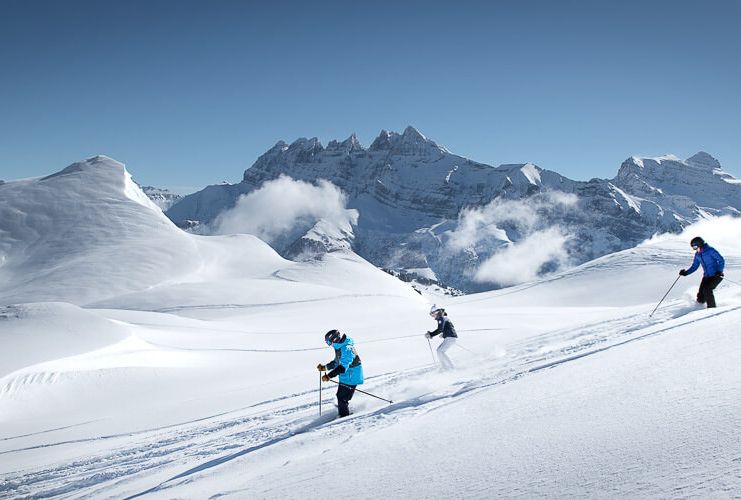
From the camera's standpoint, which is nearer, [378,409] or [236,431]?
[378,409]

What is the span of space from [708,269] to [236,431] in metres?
13.1

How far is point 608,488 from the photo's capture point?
386 cm

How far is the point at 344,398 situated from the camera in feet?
33.0

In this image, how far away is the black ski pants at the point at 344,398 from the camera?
9.90 metres

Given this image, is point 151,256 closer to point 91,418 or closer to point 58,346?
point 58,346

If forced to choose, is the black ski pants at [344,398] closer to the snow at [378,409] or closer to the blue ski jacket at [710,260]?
the snow at [378,409]

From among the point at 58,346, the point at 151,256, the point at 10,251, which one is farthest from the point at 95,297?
the point at 58,346

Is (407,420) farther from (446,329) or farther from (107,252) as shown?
(107,252)

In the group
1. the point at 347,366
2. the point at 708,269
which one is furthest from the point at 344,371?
the point at 708,269

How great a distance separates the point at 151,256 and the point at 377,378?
2470 inches

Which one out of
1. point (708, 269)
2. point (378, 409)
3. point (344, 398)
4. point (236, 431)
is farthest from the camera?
point (708, 269)

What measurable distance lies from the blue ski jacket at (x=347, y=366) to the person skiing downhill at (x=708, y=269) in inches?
378

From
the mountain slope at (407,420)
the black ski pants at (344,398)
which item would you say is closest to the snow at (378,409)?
the mountain slope at (407,420)

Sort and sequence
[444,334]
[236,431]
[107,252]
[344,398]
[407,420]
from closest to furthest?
[407,420] → [344,398] → [236,431] → [444,334] → [107,252]
